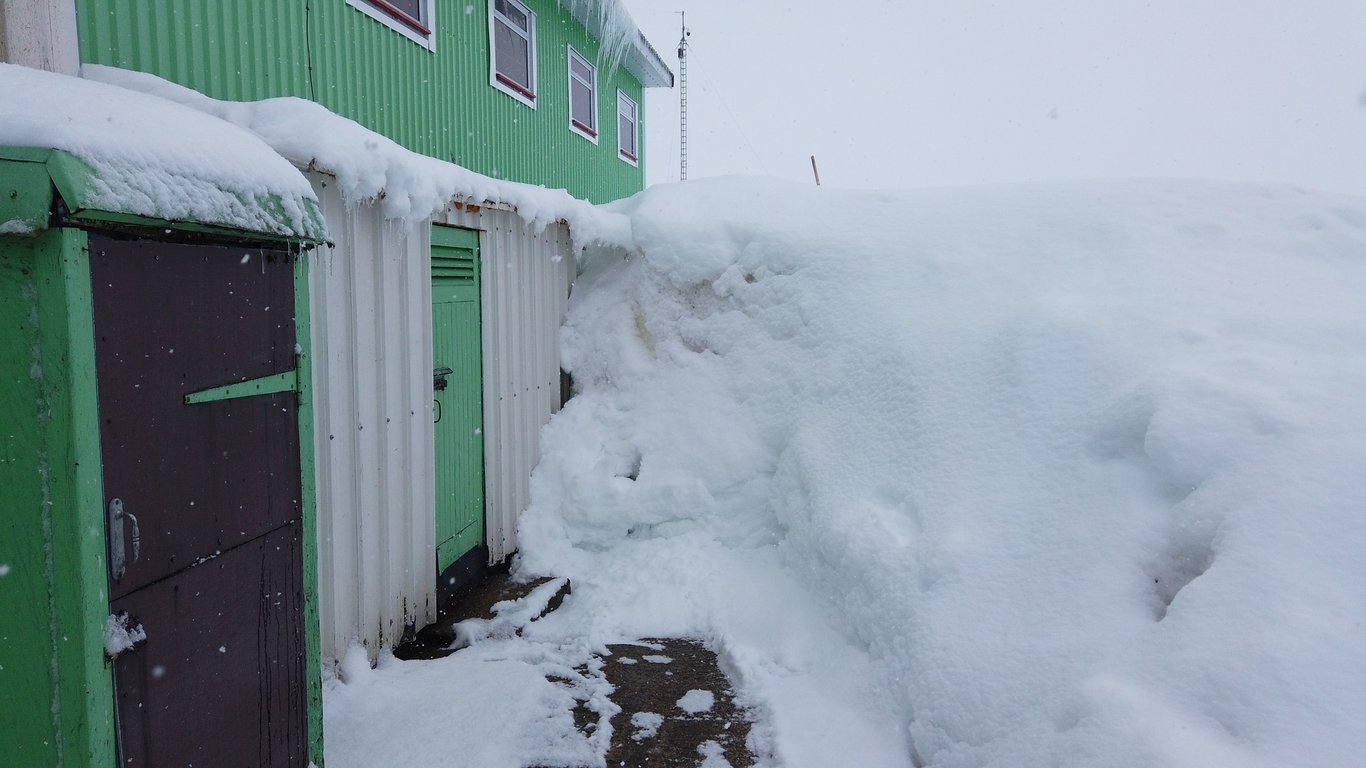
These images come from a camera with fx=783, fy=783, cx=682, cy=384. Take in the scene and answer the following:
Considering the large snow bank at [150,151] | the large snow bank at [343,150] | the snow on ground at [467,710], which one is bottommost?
the snow on ground at [467,710]

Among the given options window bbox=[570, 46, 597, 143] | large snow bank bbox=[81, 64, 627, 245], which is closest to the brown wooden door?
large snow bank bbox=[81, 64, 627, 245]

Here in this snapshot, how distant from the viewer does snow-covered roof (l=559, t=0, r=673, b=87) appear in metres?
9.52

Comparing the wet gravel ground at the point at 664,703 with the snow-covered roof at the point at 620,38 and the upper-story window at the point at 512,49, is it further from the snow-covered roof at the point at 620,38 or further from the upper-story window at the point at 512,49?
the snow-covered roof at the point at 620,38

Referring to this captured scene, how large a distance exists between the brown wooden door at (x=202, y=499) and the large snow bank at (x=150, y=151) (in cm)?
12

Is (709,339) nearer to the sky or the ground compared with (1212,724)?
nearer to the sky

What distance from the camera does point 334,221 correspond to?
3709 millimetres

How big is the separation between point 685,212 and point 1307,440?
4.70 meters

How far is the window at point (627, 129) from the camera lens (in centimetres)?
1189

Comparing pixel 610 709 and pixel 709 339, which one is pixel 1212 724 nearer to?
pixel 610 709

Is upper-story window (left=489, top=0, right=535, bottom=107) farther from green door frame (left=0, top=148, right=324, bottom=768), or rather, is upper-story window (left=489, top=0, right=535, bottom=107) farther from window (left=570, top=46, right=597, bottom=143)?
green door frame (left=0, top=148, right=324, bottom=768)

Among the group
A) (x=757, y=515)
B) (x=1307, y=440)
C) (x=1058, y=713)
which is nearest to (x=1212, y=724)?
(x=1058, y=713)

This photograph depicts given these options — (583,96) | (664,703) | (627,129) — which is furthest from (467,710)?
(627,129)

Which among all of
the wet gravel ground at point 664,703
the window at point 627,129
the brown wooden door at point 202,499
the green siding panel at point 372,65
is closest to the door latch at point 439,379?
the wet gravel ground at point 664,703

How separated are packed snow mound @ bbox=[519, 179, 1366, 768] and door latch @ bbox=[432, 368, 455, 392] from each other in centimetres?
148
